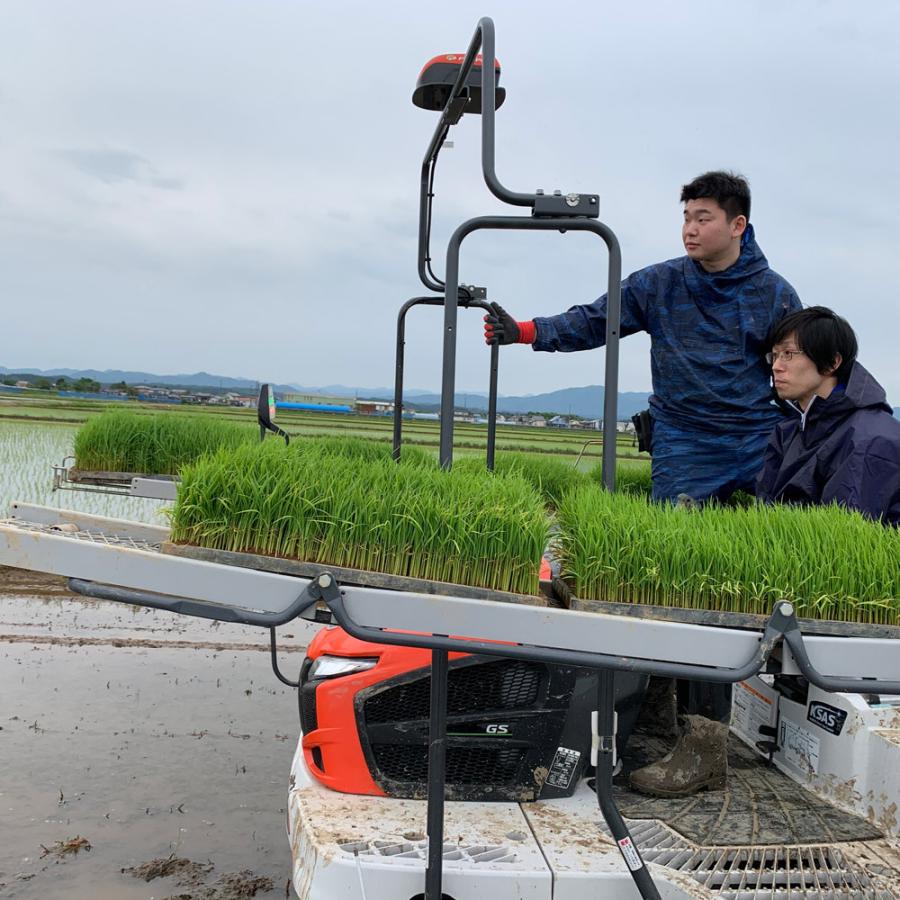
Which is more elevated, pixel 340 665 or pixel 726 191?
pixel 726 191

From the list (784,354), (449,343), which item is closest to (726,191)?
(784,354)

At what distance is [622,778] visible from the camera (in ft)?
9.01

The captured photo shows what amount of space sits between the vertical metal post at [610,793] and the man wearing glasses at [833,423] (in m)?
0.94

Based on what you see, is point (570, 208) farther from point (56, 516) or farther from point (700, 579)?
point (56, 516)

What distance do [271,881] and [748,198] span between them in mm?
2976

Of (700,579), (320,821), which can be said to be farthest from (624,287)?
(320,821)

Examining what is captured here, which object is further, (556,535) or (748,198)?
(748,198)

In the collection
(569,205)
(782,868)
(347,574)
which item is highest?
(569,205)

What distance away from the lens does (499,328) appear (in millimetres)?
2824

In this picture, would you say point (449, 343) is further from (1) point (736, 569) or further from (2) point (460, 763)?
(2) point (460, 763)

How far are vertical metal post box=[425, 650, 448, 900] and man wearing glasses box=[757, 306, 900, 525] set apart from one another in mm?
1231

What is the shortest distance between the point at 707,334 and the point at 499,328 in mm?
796

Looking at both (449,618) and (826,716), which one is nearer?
(449,618)

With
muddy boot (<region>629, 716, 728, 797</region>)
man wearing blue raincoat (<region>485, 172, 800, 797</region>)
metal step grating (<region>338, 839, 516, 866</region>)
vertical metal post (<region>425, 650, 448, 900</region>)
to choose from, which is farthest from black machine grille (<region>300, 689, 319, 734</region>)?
man wearing blue raincoat (<region>485, 172, 800, 797</region>)
